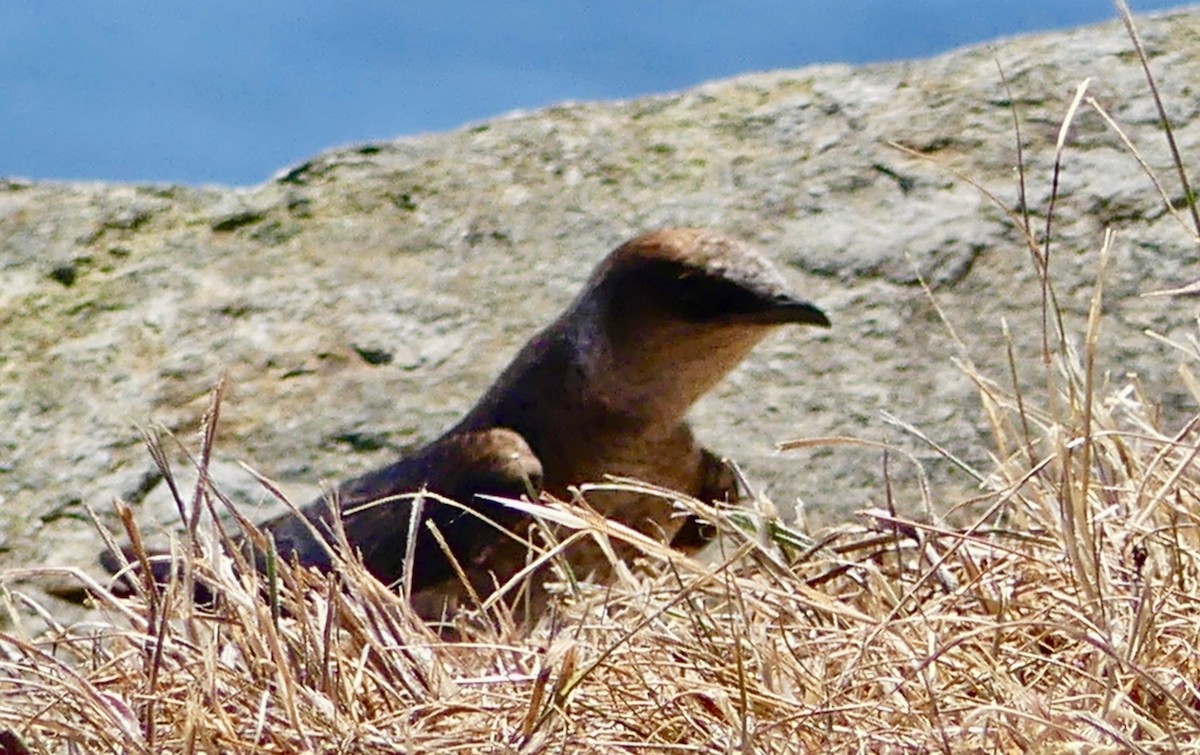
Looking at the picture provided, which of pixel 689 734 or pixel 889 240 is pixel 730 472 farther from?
pixel 689 734

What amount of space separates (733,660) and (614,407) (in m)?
1.99

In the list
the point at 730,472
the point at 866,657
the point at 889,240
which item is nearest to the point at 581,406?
the point at 730,472

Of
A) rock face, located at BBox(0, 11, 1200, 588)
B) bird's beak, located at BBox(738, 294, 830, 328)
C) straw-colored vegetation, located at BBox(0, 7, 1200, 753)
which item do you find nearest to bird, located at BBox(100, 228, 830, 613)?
bird's beak, located at BBox(738, 294, 830, 328)

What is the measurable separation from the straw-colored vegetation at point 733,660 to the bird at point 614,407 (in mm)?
1260

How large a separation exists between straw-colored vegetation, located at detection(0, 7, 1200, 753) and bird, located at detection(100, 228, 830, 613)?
1260 mm

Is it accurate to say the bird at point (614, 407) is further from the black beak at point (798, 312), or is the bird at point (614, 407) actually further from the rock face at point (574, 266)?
the rock face at point (574, 266)

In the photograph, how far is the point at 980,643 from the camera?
2363 millimetres

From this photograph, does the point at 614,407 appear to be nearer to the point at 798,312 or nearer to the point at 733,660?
the point at 798,312

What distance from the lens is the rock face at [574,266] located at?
187 inches

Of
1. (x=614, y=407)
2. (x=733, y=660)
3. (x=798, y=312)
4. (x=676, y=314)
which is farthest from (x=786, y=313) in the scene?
(x=733, y=660)

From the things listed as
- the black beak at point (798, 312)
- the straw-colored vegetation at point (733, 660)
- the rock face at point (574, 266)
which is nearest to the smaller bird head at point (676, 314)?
the black beak at point (798, 312)

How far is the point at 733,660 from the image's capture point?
7.63ft

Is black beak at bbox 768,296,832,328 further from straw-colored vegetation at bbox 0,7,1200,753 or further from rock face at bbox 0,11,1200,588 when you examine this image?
straw-colored vegetation at bbox 0,7,1200,753

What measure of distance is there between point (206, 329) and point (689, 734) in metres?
3.48
